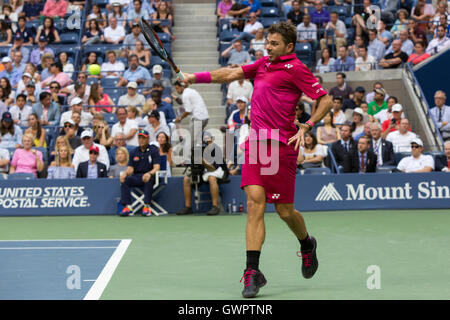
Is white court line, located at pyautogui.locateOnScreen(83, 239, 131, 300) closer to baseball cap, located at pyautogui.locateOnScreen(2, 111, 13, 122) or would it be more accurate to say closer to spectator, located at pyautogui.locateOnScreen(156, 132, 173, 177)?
spectator, located at pyautogui.locateOnScreen(156, 132, 173, 177)

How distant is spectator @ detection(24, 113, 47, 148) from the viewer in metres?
14.4

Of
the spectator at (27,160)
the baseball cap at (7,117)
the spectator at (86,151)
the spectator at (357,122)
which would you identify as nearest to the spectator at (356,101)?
the spectator at (357,122)

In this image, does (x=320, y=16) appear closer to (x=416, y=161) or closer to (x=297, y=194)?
(x=416, y=161)

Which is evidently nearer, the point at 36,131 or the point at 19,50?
the point at 36,131

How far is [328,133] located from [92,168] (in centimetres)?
459

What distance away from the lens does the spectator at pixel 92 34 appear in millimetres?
18344

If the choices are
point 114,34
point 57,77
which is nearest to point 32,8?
point 114,34

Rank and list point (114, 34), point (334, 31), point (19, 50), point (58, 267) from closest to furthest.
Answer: point (58, 267)
point (334, 31)
point (19, 50)
point (114, 34)

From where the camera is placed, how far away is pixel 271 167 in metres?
6.41

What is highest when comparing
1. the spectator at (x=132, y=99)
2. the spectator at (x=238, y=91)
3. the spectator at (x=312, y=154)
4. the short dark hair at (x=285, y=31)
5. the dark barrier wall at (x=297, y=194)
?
the spectator at (x=238, y=91)

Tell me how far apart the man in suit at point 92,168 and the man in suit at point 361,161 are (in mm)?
4473

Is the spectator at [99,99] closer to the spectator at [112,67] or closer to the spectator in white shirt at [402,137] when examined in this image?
the spectator at [112,67]

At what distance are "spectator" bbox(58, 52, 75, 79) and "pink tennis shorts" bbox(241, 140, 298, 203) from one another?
11.2 metres
